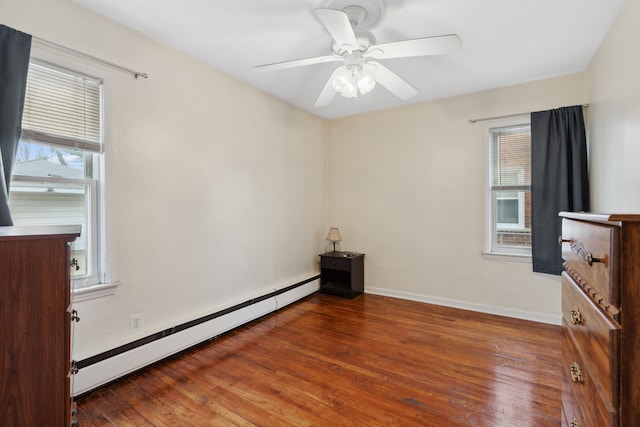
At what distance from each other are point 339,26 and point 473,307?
324 cm

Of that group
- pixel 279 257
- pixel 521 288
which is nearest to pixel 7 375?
pixel 279 257

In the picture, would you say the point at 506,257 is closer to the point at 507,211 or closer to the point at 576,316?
the point at 507,211

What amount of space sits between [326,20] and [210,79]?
1603 mm

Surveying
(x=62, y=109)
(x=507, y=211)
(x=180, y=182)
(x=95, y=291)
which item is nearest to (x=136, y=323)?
Answer: (x=95, y=291)

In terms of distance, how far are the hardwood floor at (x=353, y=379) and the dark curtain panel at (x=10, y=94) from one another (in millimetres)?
1382

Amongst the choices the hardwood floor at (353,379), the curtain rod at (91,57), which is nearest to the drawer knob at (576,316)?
the hardwood floor at (353,379)

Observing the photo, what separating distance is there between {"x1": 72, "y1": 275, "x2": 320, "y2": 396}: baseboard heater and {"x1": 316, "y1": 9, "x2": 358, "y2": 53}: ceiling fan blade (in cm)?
222

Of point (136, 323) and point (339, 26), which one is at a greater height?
point (339, 26)

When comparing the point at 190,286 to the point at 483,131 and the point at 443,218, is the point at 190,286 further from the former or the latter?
the point at 483,131

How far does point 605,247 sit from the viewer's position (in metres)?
0.77

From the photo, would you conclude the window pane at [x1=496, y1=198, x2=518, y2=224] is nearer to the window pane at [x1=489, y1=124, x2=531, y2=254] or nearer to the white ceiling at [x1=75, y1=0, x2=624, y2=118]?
the window pane at [x1=489, y1=124, x2=531, y2=254]

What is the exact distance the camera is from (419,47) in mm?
1759

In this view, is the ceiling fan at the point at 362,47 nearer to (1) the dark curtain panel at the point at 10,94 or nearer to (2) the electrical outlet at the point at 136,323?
(1) the dark curtain panel at the point at 10,94

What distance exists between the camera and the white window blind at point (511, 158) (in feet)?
10.5
